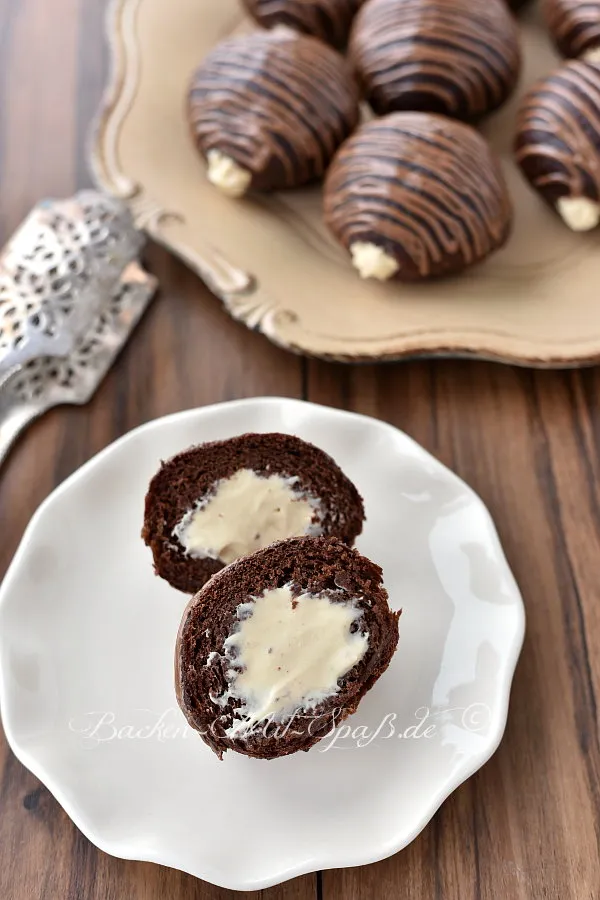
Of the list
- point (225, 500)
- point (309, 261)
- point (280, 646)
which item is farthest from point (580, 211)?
point (280, 646)

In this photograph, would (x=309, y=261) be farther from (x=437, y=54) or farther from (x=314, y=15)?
(x=314, y=15)

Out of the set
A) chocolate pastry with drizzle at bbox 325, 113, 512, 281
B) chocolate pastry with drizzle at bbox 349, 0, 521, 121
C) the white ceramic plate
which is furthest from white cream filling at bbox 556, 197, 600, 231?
the white ceramic plate

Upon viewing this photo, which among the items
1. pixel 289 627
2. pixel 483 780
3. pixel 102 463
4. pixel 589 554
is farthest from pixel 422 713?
pixel 102 463

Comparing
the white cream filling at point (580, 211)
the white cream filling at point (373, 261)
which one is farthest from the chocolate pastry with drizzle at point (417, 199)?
the white cream filling at point (580, 211)

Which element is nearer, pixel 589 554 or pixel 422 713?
pixel 422 713

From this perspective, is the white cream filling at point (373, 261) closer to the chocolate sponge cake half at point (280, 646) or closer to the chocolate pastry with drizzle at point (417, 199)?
the chocolate pastry with drizzle at point (417, 199)

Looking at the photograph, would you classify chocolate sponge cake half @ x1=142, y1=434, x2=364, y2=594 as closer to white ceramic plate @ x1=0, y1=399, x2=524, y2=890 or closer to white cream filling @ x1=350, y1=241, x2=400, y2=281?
white ceramic plate @ x1=0, y1=399, x2=524, y2=890

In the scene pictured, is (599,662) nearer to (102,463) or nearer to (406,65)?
(102,463)
